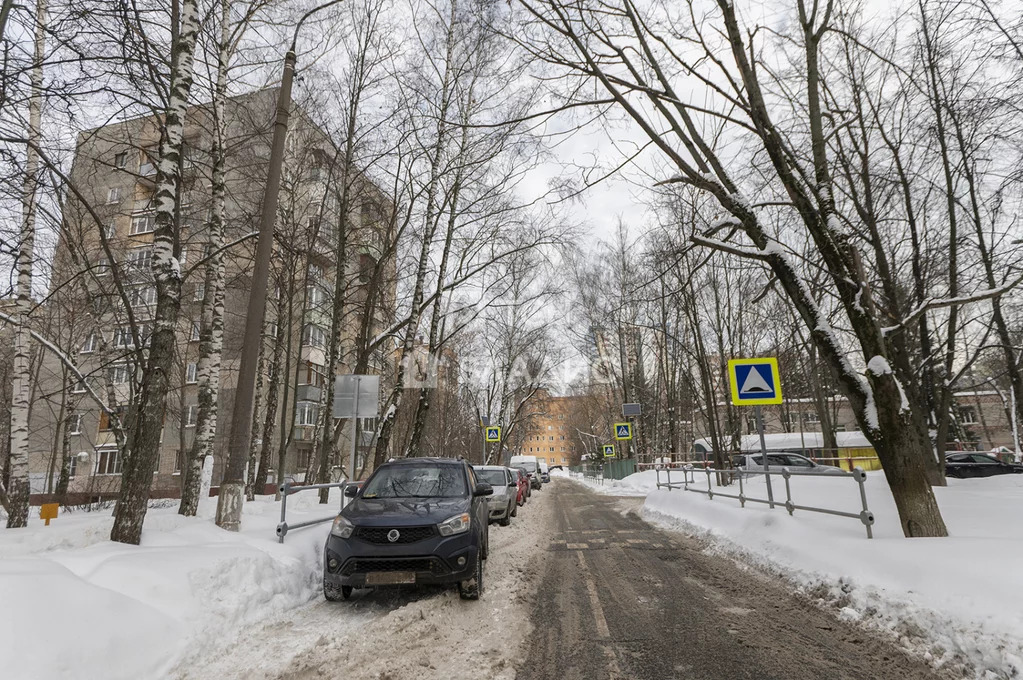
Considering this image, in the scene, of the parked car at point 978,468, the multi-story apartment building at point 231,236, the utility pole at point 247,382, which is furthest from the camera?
the parked car at point 978,468

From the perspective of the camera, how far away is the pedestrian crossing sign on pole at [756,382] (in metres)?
9.61

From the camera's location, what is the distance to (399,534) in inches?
221

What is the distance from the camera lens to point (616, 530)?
11.9 meters

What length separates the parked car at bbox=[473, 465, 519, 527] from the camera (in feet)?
44.5

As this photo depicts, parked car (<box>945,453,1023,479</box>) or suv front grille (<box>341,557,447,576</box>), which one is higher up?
suv front grille (<box>341,557,447,576</box>)

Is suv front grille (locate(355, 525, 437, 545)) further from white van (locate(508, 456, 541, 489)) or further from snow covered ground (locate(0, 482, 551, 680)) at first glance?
white van (locate(508, 456, 541, 489))


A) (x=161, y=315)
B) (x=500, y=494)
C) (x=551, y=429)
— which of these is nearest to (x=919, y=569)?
(x=161, y=315)

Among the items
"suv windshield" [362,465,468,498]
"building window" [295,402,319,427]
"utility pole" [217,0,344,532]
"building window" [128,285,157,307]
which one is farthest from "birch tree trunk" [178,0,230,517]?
"building window" [295,402,319,427]

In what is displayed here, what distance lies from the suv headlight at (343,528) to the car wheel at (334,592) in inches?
20.8

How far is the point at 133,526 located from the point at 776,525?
9.16m

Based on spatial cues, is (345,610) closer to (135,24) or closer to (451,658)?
(451,658)

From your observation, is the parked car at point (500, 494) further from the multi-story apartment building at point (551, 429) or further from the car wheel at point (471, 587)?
the multi-story apartment building at point (551, 429)

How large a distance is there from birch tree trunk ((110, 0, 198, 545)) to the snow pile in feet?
1.93

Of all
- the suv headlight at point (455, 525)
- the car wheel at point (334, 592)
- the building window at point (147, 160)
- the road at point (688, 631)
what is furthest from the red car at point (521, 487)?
the building window at point (147, 160)
